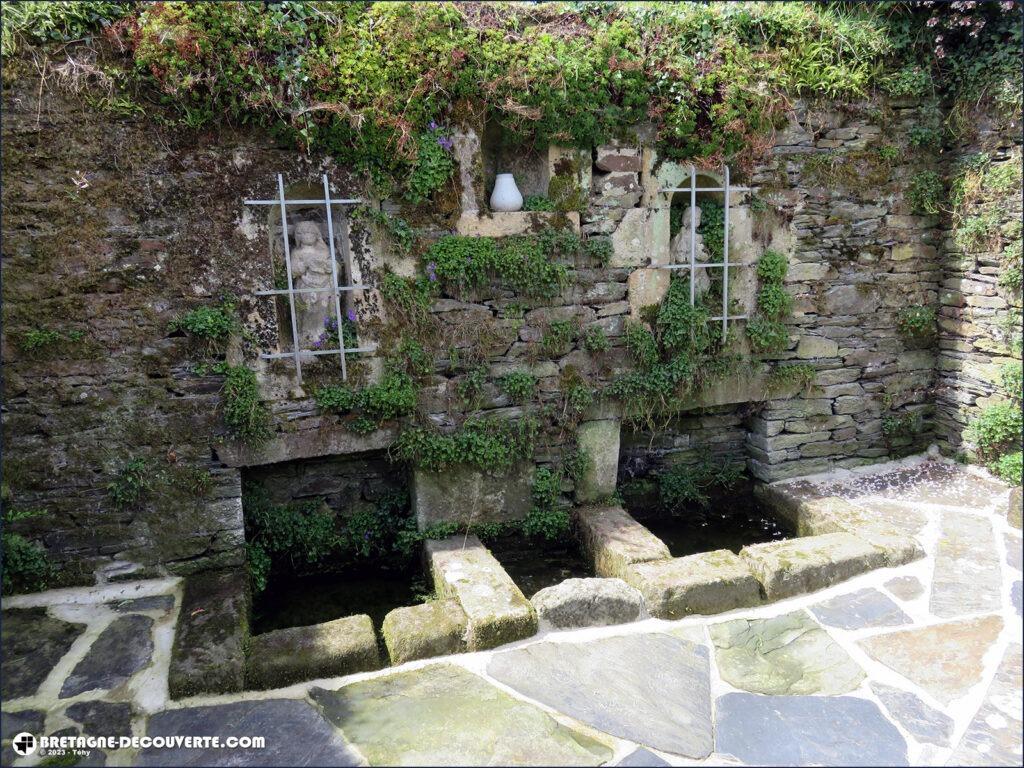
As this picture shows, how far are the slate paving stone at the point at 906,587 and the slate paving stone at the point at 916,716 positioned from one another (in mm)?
868

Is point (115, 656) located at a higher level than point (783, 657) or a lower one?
higher

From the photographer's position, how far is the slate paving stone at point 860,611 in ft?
12.8

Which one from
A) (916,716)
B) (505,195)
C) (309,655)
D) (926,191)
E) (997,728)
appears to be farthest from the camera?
(926,191)

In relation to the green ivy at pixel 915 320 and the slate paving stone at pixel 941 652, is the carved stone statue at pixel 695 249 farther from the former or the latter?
the slate paving stone at pixel 941 652

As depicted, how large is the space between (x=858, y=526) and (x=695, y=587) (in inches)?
55.6

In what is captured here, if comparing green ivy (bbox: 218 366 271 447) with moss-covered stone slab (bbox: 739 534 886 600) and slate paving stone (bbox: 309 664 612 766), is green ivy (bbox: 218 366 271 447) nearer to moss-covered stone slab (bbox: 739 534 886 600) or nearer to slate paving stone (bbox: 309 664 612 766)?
slate paving stone (bbox: 309 664 612 766)

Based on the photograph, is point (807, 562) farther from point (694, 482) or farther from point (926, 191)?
point (926, 191)

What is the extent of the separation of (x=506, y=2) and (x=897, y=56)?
9.44 feet

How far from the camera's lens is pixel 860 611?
13.2ft

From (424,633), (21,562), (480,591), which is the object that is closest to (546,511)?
(480,591)

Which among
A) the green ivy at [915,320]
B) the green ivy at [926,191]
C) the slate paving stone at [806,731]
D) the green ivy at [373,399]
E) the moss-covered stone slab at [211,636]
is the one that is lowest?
the slate paving stone at [806,731]

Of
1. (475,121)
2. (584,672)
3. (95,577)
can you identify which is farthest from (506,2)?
(95,577)

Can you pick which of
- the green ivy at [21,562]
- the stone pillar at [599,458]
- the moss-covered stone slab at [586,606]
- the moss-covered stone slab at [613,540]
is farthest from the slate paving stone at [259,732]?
the stone pillar at [599,458]

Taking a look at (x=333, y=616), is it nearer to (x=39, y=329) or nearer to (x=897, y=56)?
(x=39, y=329)
